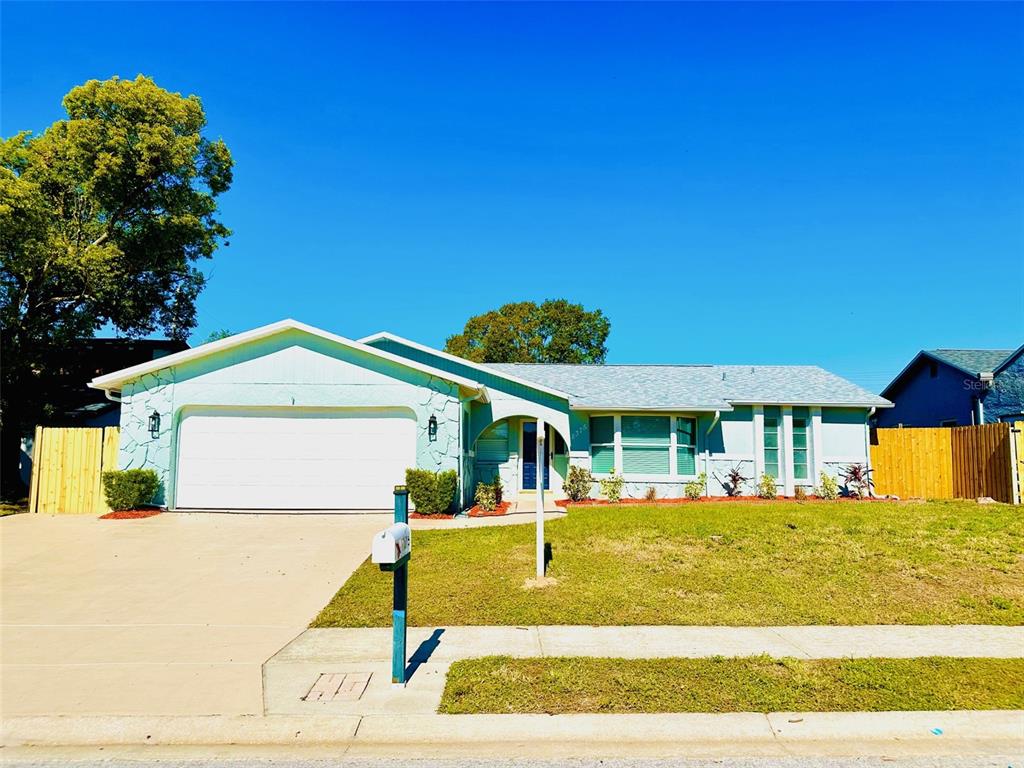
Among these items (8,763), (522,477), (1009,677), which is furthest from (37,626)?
(522,477)

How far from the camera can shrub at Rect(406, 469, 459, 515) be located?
13.9 metres

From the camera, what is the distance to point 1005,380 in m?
19.9

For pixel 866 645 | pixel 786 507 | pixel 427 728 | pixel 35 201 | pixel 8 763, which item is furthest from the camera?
pixel 35 201

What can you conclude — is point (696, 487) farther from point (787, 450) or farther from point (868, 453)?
point (868, 453)

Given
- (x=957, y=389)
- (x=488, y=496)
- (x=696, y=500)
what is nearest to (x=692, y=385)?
(x=696, y=500)

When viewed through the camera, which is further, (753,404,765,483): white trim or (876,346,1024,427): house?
(876,346,1024,427): house

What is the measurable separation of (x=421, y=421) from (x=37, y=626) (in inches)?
348

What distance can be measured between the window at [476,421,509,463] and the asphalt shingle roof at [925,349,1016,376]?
1617cm

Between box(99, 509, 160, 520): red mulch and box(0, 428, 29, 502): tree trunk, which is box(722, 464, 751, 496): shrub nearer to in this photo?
box(99, 509, 160, 520): red mulch

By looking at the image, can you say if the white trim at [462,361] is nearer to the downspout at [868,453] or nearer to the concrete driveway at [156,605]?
the concrete driveway at [156,605]

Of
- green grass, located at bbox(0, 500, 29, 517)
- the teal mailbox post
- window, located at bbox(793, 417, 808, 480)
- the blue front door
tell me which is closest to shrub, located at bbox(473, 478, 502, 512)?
the blue front door

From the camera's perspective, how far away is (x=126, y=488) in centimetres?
1387

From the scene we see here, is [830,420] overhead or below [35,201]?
below

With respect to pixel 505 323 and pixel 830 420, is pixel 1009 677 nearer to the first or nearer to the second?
pixel 830 420
